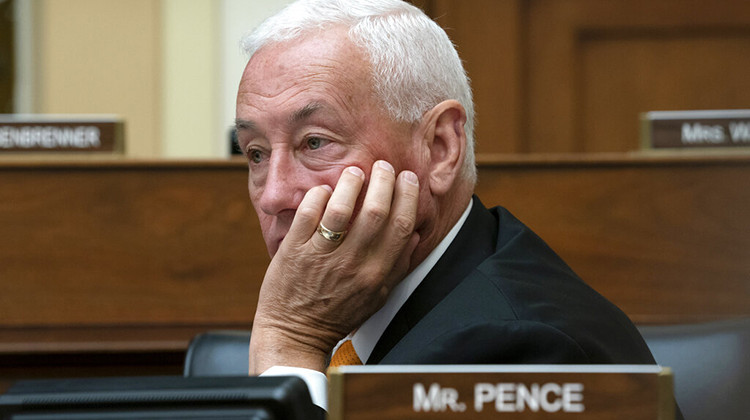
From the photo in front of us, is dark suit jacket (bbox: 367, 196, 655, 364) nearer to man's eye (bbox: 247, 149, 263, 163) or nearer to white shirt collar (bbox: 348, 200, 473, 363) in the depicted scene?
white shirt collar (bbox: 348, 200, 473, 363)

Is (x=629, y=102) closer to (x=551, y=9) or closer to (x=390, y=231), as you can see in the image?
(x=551, y=9)

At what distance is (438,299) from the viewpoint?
1.17 metres

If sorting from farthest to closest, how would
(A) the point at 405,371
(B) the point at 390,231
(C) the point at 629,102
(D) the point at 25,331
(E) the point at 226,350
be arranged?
1. (C) the point at 629,102
2. (D) the point at 25,331
3. (E) the point at 226,350
4. (B) the point at 390,231
5. (A) the point at 405,371

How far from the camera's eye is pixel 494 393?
503 millimetres

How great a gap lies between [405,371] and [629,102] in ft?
10.9

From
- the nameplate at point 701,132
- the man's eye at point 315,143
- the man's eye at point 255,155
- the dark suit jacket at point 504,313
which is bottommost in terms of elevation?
the dark suit jacket at point 504,313

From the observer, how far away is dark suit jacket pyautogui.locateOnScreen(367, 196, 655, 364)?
2.86ft

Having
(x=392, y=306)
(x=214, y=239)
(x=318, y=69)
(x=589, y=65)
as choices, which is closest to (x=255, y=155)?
(x=318, y=69)

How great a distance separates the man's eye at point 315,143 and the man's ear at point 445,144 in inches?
5.7

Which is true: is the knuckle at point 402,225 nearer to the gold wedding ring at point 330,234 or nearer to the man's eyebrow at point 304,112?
the gold wedding ring at point 330,234

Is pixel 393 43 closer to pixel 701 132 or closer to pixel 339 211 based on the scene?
pixel 339 211

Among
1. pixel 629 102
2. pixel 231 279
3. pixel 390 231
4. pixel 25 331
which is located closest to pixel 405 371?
pixel 390 231

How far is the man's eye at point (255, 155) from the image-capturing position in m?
1.23

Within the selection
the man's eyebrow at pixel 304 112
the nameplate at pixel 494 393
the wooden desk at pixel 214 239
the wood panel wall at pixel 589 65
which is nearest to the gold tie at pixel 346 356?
the man's eyebrow at pixel 304 112
